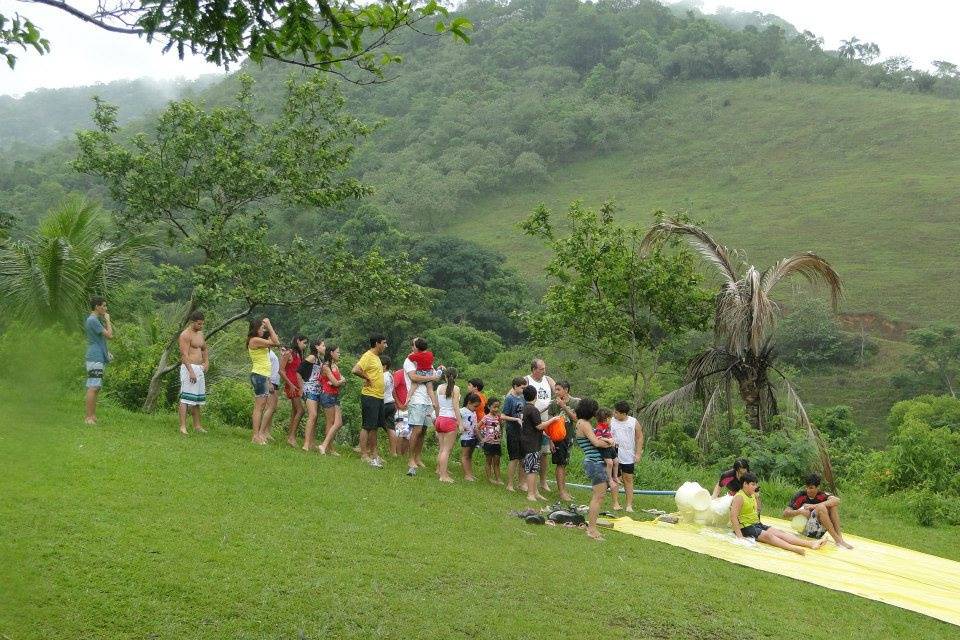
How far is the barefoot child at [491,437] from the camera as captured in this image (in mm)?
12016

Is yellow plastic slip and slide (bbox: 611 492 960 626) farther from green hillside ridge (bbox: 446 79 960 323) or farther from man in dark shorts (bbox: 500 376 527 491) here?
green hillside ridge (bbox: 446 79 960 323)

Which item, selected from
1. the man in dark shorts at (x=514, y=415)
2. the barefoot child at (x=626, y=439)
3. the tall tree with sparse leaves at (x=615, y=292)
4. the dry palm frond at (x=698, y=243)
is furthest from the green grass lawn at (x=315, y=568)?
the dry palm frond at (x=698, y=243)

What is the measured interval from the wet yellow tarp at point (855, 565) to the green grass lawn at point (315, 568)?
0.38 meters

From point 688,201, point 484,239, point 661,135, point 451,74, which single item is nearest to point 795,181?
point 688,201

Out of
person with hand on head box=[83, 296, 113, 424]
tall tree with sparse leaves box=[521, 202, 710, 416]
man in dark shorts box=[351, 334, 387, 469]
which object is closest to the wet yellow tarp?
man in dark shorts box=[351, 334, 387, 469]

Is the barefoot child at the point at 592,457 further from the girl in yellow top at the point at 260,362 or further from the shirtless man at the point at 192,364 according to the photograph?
the shirtless man at the point at 192,364

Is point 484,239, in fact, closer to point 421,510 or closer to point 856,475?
point 856,475

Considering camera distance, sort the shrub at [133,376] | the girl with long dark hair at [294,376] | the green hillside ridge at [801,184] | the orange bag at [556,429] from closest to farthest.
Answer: the orange bag at [556,429] < the girl with long dark hair at [294,376] < the shrub at [133,376] < the green hillside ridge at [801,184]

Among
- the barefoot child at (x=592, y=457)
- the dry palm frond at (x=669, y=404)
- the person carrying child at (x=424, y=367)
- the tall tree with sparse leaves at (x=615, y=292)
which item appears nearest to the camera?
the barefoot child at (x=592, y=457)

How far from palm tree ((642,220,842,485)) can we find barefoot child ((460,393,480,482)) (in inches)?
213

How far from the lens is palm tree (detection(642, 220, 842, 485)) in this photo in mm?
15797

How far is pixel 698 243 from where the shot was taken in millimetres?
16422

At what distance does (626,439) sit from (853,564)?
302cm

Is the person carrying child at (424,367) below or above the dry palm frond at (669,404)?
above
